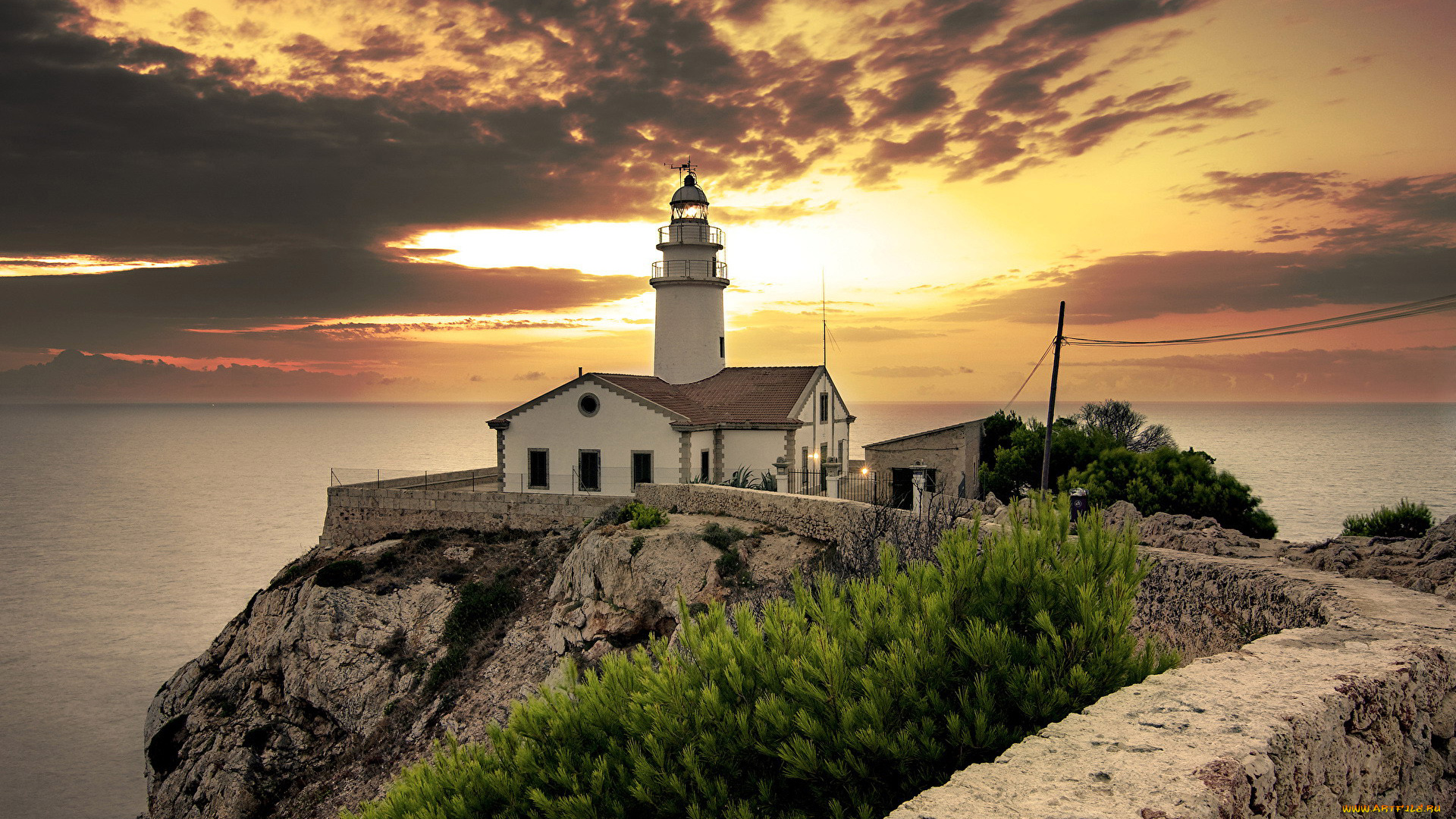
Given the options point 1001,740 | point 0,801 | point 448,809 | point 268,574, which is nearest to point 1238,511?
point 1001,740

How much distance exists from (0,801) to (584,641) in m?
29.2

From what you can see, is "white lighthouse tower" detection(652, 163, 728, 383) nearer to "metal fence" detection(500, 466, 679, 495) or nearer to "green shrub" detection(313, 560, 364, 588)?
"metal fence" detection(500, 466, 679, 495)

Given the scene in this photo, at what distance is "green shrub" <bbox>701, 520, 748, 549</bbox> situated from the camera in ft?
73.7

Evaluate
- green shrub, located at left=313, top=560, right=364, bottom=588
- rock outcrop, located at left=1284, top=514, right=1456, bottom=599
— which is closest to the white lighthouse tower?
green shrub, located at left=313, top=560, right=364, bottom=588

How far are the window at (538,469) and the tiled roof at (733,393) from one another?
12.7ft

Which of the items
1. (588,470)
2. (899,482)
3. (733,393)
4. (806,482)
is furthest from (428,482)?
(899,482)

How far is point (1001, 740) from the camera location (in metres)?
5.51

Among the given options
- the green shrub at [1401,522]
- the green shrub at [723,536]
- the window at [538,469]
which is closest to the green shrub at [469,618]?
the window at [538,469]

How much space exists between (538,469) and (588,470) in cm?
211

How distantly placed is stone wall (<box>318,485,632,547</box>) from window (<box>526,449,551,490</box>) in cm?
116

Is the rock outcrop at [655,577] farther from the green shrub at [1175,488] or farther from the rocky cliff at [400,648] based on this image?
the green shrub at [1175,488]

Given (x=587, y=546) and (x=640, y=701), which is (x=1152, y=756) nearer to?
(x=640, y=701)

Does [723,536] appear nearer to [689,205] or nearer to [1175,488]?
[1175,488]

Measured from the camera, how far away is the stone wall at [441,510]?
96.8 feet
